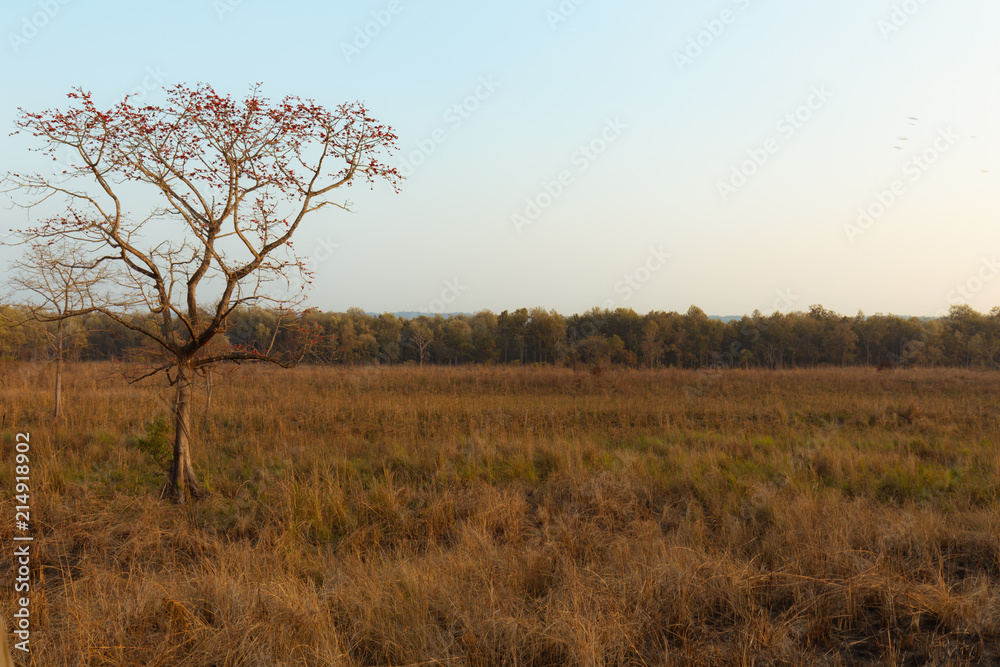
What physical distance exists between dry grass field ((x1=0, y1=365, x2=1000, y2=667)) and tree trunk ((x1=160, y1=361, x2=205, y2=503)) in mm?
242

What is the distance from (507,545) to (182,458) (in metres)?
4.02

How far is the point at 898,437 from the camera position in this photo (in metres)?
10.9

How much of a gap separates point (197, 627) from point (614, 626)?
2.65 metres

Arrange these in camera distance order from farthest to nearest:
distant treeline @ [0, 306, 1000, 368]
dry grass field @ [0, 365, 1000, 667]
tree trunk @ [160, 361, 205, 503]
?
distant treeline @ [0, 306, 1000, 368]
tree trunk @ [160, 361, 205, 503]
dry grass field @ [0, 365, 1000, 667]

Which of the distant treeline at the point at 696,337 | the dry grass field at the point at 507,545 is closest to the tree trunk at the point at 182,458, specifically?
the dry grass field at the point at 507,545

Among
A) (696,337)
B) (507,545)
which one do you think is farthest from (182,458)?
(696,337)

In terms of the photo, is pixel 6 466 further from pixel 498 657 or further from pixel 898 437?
pixel 898 437

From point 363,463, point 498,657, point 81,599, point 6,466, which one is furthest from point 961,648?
point 6,466

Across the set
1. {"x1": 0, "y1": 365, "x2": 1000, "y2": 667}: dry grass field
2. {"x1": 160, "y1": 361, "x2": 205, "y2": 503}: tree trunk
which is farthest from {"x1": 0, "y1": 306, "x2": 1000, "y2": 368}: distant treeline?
{"x1": 160, "y1": 361, "x2": 205, "y2": 503}: tree trunk

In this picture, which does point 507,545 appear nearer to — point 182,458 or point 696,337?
point 182,458

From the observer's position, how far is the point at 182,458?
21.5 ft

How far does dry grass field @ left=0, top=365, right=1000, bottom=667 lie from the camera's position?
3.56 metres

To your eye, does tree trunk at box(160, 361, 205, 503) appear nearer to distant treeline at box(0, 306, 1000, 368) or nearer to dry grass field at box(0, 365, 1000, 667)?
dry grass field at box(0, 365, 1000, 667)

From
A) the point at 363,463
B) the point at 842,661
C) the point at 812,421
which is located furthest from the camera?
the point at 812,421
